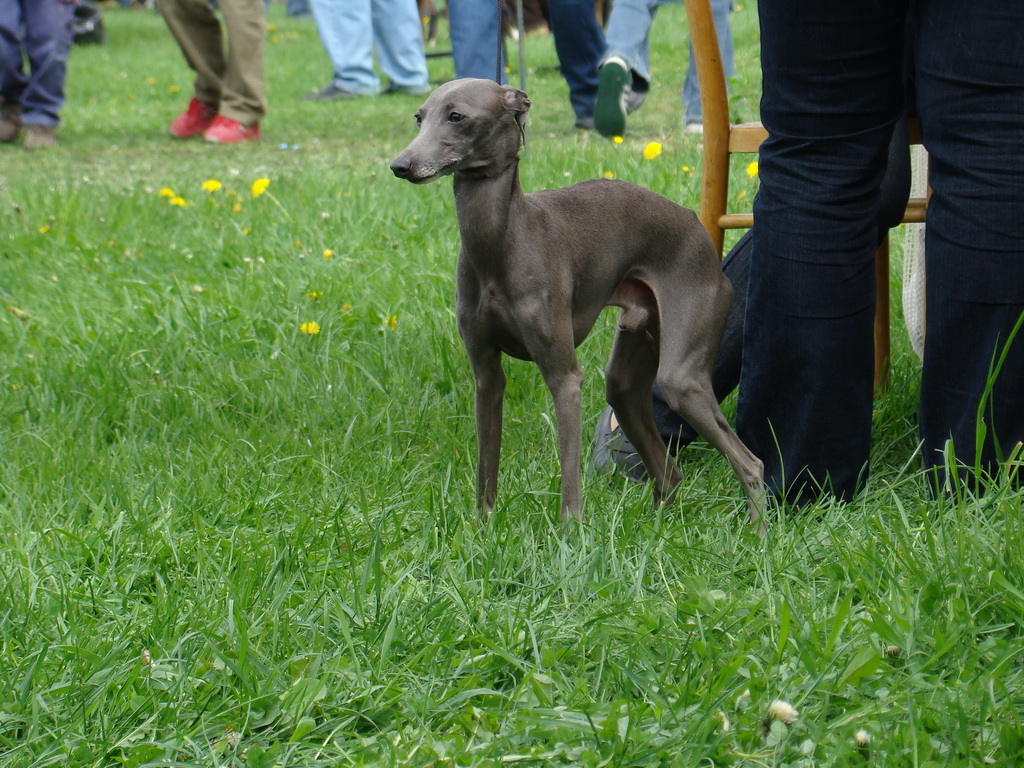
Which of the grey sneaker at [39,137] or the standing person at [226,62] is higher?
the standing person at [226,62]

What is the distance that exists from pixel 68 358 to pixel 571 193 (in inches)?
73.1

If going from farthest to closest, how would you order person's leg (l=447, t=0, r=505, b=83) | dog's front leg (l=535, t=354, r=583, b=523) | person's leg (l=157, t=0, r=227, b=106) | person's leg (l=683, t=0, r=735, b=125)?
person's leg (l=157, t=0, r=227, b=106), person's leg (l=683, t=0, r=735, b=125), person's leg (l=447, t=0, r=505, b=83), dog's front leg (l=535, t=354, r=583, b=523)

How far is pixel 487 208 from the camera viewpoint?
6.91 ft

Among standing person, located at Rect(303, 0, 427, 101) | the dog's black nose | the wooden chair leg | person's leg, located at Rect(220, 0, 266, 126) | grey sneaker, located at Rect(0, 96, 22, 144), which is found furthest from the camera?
standing person, located at Rect(303, 0, 427, 101)

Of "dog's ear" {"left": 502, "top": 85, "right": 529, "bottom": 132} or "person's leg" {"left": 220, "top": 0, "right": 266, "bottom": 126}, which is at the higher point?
"dog's ear" {"left": 502, "top": 85, "right": 529, "bottom": 132}

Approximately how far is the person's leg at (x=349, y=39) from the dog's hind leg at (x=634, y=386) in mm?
7239

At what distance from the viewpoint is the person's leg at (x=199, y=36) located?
282 inches

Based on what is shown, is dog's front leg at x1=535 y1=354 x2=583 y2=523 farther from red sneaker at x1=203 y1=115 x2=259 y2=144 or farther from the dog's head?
red sneaker at x1=203 y1=115 x2=259 y2=144

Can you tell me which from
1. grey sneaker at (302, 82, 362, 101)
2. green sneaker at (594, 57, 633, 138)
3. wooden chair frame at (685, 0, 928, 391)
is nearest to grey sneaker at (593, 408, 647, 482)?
wooden chair frame at (685, 0, 928, 391)

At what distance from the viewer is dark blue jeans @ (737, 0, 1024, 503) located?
2064 millimetres

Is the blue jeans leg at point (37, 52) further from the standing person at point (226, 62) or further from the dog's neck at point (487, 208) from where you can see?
the dog's neck at point (487, 208)

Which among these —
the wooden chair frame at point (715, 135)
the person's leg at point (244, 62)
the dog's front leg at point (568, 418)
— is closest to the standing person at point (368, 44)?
the person's leg at point (244, 62)

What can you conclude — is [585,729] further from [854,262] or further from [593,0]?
[593,0]

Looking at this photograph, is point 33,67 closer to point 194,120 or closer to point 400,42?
point 194,120
